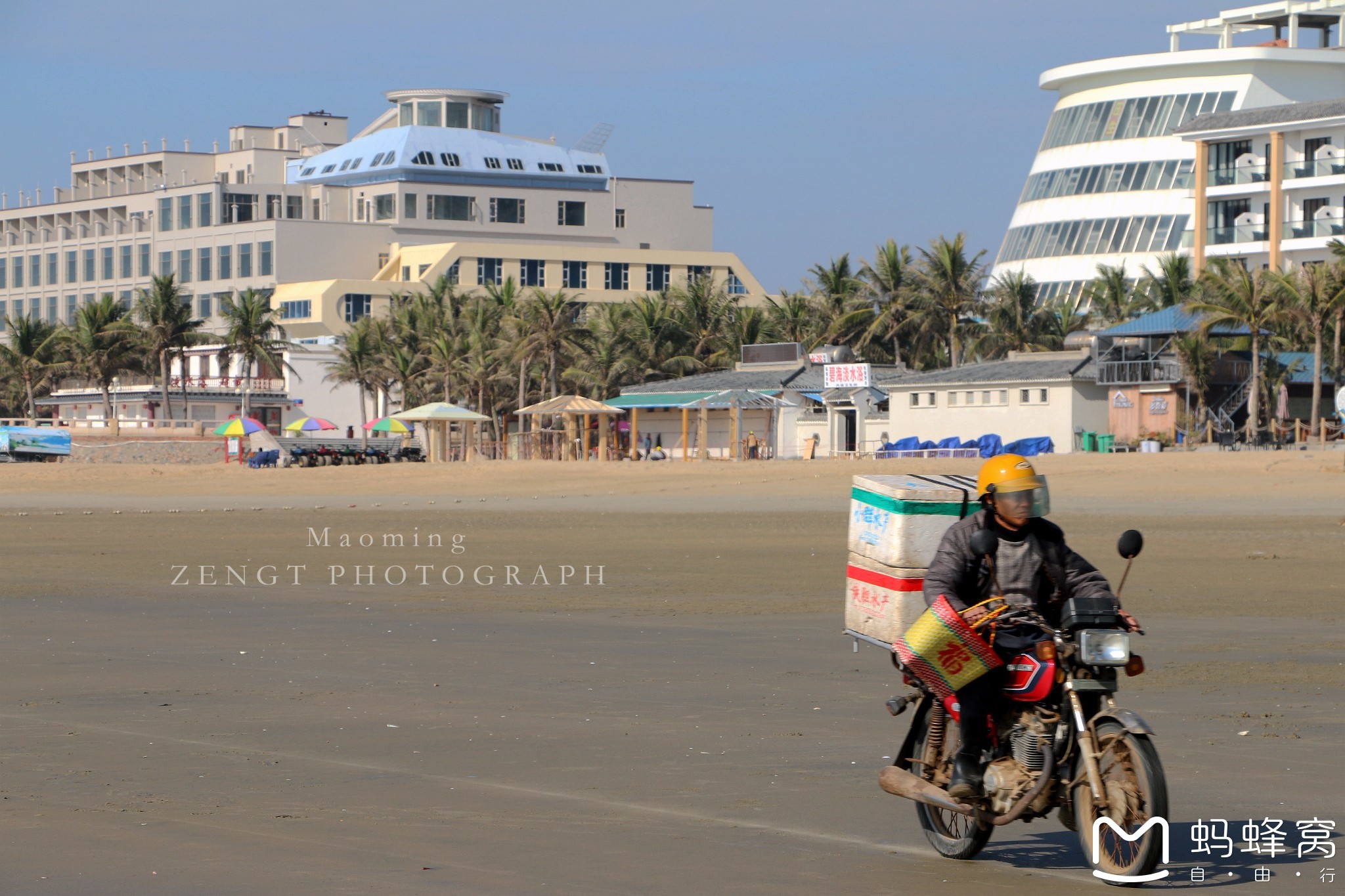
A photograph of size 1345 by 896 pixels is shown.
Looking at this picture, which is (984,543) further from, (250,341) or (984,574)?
(250,341)

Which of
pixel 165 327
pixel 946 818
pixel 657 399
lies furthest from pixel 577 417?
pixel 946 818

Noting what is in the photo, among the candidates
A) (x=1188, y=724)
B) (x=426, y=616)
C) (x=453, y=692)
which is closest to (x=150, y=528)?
(x=426, y=616)

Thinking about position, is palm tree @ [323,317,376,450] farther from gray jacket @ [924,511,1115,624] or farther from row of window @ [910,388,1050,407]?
gray jacket @ [924,511,1115,624]

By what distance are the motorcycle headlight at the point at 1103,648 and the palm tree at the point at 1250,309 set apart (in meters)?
46.8

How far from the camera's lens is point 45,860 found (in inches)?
250

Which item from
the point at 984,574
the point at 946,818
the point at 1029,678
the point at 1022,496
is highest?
the point at 1022,496

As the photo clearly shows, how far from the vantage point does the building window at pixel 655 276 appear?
116m

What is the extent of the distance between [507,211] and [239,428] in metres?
51.9

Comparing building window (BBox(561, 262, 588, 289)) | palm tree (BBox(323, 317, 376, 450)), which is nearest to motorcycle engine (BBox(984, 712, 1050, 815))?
palm tree (BBox(323, 317, 376, 450))

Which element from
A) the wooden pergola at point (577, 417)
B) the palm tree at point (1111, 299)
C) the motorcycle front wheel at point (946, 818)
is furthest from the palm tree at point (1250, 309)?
the motorcycle front wheel at point (946, 818)

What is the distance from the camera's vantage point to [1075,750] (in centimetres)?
609

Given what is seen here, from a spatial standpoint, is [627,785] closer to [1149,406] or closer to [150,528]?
[150,528]

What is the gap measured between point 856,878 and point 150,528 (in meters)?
26.9

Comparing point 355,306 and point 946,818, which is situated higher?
point 355,306
